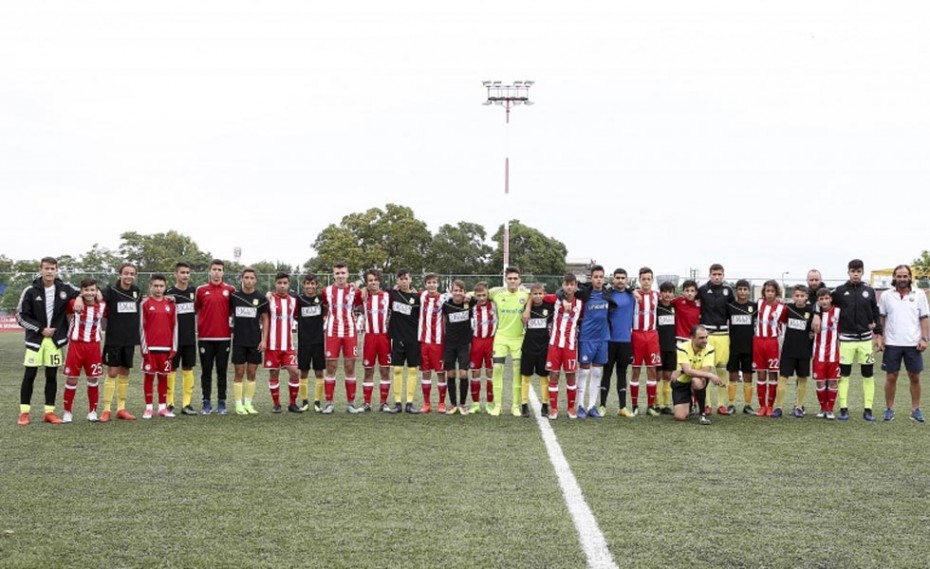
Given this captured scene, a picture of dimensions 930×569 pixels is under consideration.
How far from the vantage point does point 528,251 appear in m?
65.7

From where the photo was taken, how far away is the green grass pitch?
13.7ft

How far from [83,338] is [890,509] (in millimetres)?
7855

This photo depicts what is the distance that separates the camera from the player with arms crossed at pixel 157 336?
8.86 meters

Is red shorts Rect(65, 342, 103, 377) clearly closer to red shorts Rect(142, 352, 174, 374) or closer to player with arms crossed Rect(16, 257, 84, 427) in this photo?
player with arms crossed Rect(16, 257, 84, 427)

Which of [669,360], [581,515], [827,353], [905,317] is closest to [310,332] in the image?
[669,360]

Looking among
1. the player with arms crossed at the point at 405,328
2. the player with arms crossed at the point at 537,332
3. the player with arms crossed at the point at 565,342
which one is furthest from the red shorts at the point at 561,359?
the player with arms crossed at the point at 405,328

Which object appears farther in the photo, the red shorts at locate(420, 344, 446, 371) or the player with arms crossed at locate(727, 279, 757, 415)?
the player with arms crossed at locate(727, 279, 757, 415)

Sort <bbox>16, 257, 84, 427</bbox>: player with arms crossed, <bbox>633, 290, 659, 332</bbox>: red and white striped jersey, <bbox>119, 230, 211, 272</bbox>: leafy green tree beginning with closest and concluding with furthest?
<bbox>16, 257, 84, 427</bbox>: player with arms crossed
<bbox>633, 290, 659, 332</bbox>: red and white striped jersey
<bbox>119, 230, 211, 272</bbox>: leafy green tree

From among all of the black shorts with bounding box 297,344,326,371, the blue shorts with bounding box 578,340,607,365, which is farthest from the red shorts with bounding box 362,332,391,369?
the blue shorts with bounding box 578,340,607,365

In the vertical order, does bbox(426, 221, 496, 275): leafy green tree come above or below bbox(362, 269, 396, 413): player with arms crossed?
above

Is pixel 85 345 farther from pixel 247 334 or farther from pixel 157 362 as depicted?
pixel 247 334

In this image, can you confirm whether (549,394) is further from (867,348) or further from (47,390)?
(47,390)

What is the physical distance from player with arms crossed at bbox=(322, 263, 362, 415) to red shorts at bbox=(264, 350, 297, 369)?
437mm

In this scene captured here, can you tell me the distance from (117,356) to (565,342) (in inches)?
199
